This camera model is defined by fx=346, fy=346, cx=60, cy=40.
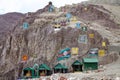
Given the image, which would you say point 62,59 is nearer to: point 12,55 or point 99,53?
point 99,53

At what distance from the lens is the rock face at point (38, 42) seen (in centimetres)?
5888

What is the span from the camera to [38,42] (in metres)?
62.9

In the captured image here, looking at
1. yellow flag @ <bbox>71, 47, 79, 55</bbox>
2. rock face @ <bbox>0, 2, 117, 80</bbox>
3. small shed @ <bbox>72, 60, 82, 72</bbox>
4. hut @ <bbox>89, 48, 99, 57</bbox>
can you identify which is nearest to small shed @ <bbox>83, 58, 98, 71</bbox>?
small shed @ <bbox>72, 60, 82, 72</bbox>

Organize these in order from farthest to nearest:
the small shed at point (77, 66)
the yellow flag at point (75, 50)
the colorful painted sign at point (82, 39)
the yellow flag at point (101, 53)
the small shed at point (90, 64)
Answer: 1. the colorful painted sign at point (82, 39)
2. the yellow flag at point (75, 50)
3. the yellow flag at point (101, 53)
4. the small shed at point (77, 66)
5. the small shed at point (90, 64)

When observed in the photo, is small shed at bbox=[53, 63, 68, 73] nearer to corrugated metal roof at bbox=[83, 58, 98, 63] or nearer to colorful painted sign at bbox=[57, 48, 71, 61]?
corrugated metal roof at bbox=[83, 58, 98, 63]

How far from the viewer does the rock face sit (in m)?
58.9

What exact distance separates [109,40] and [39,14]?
18.8 m

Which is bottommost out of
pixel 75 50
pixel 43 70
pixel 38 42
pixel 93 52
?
pixel 43 70

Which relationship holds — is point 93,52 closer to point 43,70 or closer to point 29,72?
point 43,70

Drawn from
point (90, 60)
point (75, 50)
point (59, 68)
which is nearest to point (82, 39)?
point (75, 50)

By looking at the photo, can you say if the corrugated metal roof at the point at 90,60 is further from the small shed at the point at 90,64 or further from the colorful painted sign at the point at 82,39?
the colorful painted sign at the point at 82,39

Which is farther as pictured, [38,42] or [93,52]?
[38,42]

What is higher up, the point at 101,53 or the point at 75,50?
the point at 75,50

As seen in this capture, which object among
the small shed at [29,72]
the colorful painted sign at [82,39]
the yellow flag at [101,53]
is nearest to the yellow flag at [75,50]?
the colorful painted sign at [82,39]
